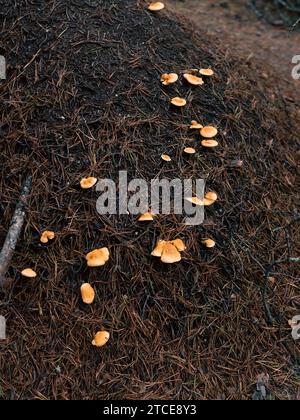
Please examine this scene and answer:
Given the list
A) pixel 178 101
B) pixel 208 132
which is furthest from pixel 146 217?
pixel 178 101

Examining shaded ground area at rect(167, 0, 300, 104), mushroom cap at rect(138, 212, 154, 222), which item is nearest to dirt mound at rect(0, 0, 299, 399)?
mushroom cap at rect(138, 212, 154, 222)

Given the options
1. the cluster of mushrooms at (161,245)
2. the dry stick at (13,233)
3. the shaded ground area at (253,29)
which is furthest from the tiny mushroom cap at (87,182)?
the shaded ground area at (253,29)

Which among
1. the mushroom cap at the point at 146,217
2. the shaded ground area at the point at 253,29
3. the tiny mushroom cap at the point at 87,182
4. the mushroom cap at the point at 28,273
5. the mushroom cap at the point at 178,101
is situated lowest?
the shaded ground area at the point at 253,29

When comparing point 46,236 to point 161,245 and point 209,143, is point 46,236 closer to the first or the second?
point 161,245

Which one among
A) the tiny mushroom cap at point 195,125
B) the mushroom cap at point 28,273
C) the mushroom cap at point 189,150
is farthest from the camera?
the tiny mushroom cap at point 195,125

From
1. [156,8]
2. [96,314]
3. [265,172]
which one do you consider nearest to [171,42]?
[156,8]

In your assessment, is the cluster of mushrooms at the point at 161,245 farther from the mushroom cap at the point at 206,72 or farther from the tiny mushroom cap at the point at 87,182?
the mushroom cap at the point at 206,72

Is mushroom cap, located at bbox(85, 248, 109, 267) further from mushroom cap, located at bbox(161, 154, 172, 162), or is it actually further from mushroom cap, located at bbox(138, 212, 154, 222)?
mushroom cap, located at bbox(161, 154, 172, 162)
